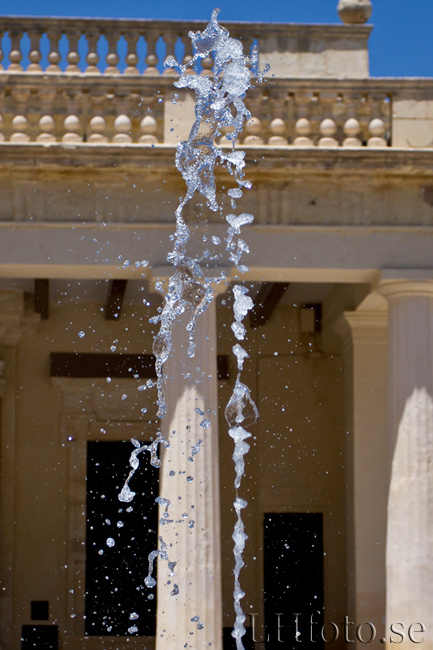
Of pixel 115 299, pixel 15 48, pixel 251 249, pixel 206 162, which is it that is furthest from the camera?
pixel 115 299

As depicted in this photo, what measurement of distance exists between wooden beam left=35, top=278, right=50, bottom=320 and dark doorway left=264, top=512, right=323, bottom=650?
16.1 feet

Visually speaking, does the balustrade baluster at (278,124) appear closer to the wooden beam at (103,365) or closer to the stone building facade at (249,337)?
the stone building facade at (249,337)

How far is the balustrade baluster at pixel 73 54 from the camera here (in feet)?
47.2

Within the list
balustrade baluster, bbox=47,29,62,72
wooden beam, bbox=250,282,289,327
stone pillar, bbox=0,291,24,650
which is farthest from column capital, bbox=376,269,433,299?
stone pillar, bbox=0,291,24,650

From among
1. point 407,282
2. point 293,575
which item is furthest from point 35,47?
point 293,575

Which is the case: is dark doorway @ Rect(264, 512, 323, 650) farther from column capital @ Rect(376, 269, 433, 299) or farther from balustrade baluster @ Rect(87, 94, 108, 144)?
balustrade baluster @ Rect(87, 94, 108, 144)

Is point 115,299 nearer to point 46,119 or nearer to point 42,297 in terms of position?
point 42,297

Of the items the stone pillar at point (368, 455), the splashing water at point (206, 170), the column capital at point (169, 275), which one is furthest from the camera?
the stone pillar at point (368, 455)

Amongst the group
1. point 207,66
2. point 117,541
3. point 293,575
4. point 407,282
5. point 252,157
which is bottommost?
point 293,575

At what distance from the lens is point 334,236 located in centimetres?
1323

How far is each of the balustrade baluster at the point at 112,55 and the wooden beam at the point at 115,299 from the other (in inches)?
133

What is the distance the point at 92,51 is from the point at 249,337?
6232mm

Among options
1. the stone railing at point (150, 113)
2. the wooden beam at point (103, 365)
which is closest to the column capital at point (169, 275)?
the stone railing at point (150, 113)

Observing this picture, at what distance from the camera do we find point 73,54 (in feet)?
47.6
